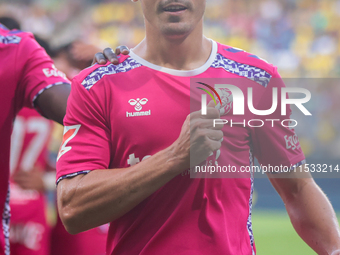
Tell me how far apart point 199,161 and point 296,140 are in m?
0.58

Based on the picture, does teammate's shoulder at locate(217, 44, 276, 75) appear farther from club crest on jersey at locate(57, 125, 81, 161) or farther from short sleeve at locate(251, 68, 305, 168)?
club crest on jersey at locate(57, 125, 81, 161)

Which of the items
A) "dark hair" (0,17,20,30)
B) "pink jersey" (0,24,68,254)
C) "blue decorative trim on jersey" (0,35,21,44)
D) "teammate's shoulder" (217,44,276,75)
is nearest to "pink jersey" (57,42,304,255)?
"teammate's shoulder" (217,44,276,75)

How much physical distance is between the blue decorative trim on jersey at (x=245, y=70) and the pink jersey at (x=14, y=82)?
2.68 feet

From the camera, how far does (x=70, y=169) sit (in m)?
1.79

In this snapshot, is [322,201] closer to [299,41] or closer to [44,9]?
[299,41]

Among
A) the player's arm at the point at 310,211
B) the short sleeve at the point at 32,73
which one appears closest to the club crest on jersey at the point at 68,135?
the short sleeve at the point at 32,73

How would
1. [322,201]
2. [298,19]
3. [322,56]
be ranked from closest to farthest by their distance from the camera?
1. [322,201]
2. [322,56]
3. [298,19]

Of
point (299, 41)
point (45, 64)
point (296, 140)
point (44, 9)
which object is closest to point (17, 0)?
point (44, 9)

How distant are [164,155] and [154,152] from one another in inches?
5.5

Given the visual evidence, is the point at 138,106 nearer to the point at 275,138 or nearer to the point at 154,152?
the point at 154,152

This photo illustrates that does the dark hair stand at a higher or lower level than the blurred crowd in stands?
lower

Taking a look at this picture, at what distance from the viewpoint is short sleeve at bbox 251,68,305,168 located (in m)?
1.96

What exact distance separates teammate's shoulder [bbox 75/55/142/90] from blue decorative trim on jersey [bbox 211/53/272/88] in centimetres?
35

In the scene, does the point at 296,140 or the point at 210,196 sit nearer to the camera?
the point at 210,196
